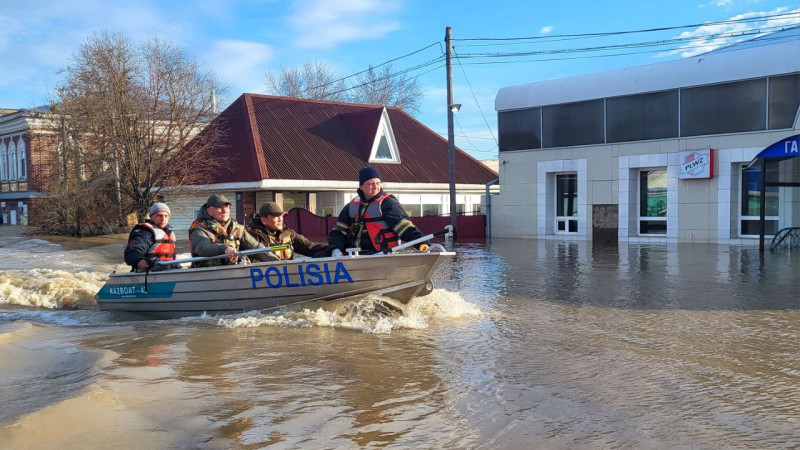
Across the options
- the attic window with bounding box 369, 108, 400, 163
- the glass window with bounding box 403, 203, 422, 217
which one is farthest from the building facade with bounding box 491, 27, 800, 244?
the attic window with bounding box 369, 108, 400, 163

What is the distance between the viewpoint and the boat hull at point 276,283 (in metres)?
8.41

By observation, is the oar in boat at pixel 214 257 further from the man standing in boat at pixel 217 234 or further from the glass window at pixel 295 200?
the glass window at pixel 295 200

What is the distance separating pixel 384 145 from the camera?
3138 cm

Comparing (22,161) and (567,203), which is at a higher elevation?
(22,161)

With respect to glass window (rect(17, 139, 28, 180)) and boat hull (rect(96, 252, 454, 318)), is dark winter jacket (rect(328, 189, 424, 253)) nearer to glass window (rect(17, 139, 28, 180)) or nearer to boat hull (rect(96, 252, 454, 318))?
boat hull (rect(96, 252, 454, 318))

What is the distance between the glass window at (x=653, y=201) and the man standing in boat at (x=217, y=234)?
650 inches

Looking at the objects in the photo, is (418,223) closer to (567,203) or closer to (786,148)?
(567,203)

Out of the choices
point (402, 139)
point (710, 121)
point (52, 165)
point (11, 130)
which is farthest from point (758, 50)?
point (11, 130)

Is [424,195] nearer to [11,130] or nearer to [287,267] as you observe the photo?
[287,267]

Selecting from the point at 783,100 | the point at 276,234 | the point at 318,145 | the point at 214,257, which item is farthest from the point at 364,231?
the point at 318,145

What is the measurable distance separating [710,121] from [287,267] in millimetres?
16779

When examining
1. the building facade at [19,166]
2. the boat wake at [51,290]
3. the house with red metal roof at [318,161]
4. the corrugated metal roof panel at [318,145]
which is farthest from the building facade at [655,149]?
the building facade at [19,166]

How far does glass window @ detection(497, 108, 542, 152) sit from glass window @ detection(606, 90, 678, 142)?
9.17 ft

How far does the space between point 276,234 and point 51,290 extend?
199 inches
